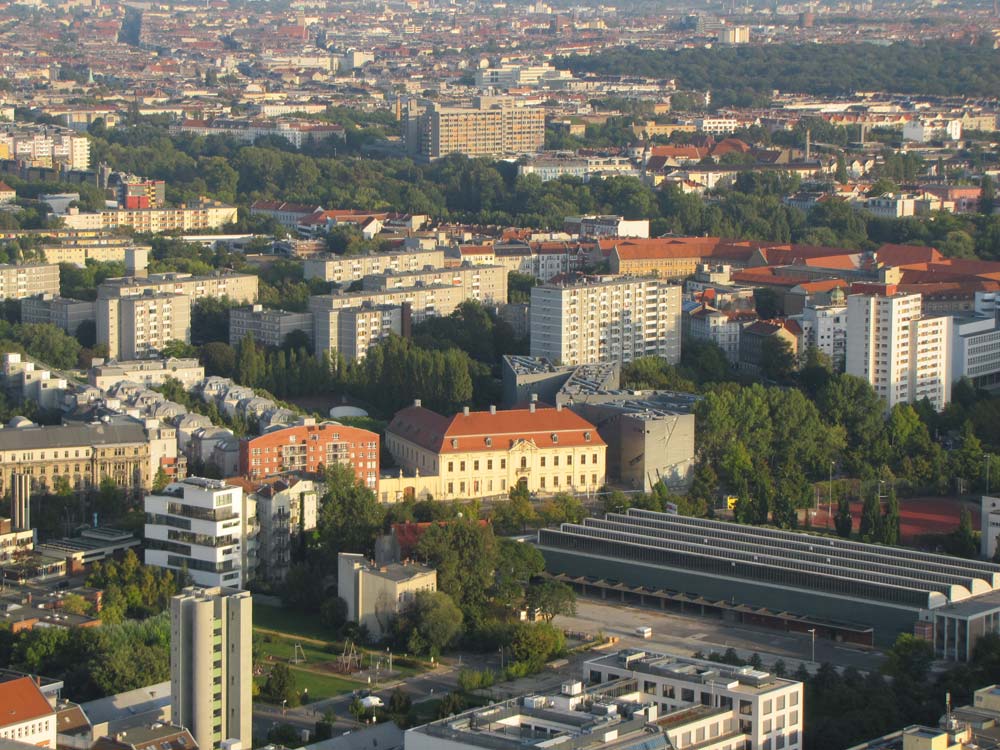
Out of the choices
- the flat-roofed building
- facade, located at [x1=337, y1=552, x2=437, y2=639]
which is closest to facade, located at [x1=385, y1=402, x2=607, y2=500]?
facade, located at [x1=337, y1=552, x2=437, y2=639]

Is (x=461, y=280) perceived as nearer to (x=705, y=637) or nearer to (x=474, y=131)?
(x=705, y=637)

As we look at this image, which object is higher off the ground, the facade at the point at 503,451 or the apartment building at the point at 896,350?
the apartment building at the point at 896,350

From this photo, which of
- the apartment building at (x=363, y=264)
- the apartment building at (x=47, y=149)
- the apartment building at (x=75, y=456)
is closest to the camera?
the apartment building at (x=75, y=456)

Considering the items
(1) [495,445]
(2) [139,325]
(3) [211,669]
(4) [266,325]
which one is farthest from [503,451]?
(3) [211,669]

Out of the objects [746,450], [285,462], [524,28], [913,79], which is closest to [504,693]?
[285,462]

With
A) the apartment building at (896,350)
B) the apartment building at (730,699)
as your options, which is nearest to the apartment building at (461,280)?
the apartment building at (896,350)

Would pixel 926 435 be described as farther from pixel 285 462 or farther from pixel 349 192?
pixel 349 192

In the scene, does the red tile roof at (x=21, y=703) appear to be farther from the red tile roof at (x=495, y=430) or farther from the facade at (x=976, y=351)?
the facade at (x=976, y=351)

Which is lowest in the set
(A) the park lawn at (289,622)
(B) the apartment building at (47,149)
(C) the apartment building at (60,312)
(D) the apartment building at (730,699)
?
(A) the park lawn at (289,622)
